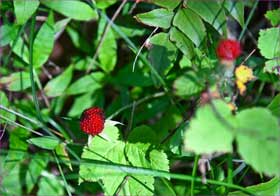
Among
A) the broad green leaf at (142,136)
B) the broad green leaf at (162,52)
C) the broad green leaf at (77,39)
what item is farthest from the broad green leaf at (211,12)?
the broad green leaf at (77,39)

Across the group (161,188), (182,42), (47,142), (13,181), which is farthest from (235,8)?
(13,181)

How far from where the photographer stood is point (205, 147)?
0.76m

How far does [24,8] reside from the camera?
53.4 inches

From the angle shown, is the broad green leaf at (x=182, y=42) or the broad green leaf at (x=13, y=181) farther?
the broad green leaf at (x=13, y=181)

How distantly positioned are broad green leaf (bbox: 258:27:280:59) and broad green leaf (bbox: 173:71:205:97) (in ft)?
0.98

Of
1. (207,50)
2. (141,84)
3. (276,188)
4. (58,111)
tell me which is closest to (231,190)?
(276,188)

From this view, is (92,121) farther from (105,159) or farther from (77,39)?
(77,39)

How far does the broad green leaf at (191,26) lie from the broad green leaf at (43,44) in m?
0.50

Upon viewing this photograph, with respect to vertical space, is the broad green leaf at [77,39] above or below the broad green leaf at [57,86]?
above

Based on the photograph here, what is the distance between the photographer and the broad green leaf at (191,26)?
1180 millimetres

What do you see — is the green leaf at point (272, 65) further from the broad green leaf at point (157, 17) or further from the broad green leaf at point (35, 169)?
the broad green leaf at point (35, 169)

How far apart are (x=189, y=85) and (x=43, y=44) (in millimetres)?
721

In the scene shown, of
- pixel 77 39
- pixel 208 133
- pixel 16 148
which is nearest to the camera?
pixel 208 133

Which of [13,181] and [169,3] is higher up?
[169,3]
